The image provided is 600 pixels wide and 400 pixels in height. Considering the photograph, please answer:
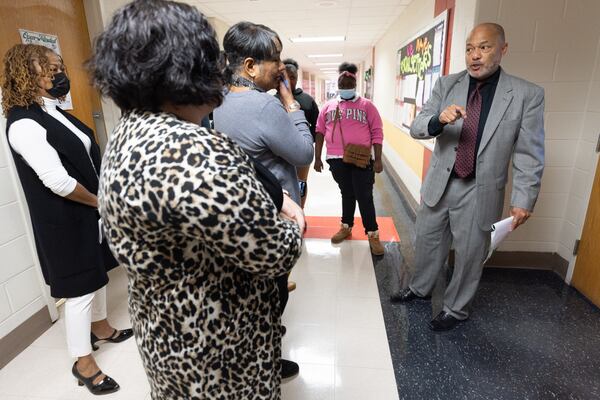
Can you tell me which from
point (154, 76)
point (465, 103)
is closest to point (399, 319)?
point (465, 103)

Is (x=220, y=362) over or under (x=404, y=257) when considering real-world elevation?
over

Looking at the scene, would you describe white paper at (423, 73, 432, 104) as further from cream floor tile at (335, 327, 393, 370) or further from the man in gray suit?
cream floor tile at (335, 327, 393, 370)

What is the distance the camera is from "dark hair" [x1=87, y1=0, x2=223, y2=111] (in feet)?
2.11

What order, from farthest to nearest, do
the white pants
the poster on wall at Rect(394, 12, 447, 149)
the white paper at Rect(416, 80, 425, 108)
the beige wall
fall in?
the beige wall → the white paper at Rect(416, 80, 425, 108) → the poster on wall at Rect(394, 12, 447, 149) → the white pants

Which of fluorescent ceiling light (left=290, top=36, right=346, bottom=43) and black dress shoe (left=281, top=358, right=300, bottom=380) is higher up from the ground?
fluorescent ceiling light (left=290, top=36, right=346, bottom=43)

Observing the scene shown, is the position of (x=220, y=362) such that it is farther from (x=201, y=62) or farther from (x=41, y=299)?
(x=41, y=299)

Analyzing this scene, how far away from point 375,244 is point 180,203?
261 cm

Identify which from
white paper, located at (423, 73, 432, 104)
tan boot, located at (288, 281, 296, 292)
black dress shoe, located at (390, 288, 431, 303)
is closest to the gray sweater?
tan boot, located at (288, 281, 296, 292)

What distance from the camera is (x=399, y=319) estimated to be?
221 centimetres

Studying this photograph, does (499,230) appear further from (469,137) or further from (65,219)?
(65,219)

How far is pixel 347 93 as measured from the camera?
2.82 m

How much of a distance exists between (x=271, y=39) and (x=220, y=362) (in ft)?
3.52

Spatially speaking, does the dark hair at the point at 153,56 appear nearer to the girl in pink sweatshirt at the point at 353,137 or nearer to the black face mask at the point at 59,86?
the black face mask at the point at 59,86

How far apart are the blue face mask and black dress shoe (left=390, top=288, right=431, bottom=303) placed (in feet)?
5.00
